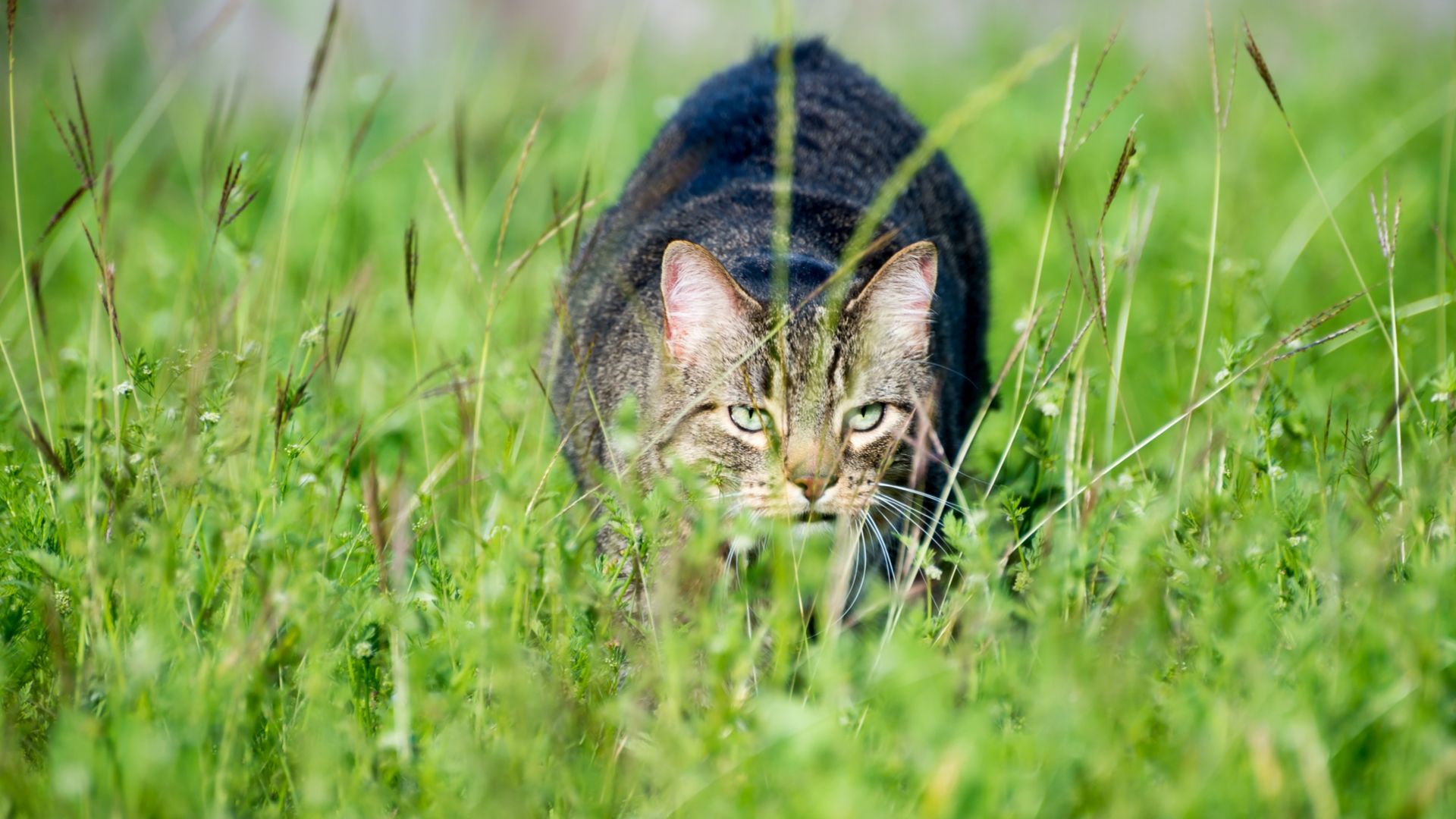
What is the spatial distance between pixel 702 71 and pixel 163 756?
505 cm

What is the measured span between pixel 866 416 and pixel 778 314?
0.41 metres

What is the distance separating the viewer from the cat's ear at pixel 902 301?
7.48 ft

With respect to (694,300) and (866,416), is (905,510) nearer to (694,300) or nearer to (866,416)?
(866,416)

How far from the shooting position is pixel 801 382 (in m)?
2.28

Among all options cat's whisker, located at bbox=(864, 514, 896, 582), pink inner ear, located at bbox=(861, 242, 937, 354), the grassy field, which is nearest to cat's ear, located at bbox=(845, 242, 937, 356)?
pink inner ear, located at bbox=(861, 242, 937, 354)

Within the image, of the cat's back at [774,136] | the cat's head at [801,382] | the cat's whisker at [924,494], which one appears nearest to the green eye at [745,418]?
the cat's head at [801,382]

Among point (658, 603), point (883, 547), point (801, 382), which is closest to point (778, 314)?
point (801, 382)

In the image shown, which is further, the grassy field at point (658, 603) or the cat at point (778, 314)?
the cat at point (778, 314)

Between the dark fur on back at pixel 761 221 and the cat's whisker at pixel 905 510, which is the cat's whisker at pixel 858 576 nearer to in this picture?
the cat's whisker at pixel 905 510

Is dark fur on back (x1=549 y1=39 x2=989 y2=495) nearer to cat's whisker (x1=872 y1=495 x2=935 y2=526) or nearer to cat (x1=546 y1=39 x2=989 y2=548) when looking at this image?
cat (x1=546 y1=39 x2=989 y2=548)

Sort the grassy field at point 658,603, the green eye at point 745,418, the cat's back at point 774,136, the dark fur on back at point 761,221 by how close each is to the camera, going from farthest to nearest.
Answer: the cat's back at point 774,136 < the dark fur on back at point 761,221 < the green eye at point 745,418 < the grassy field at point 658,603

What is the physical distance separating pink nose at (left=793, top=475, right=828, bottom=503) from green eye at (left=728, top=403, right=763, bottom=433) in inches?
6.0

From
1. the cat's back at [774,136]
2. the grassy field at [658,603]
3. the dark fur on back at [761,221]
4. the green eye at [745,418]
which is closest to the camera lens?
the grassy field at [658,603]

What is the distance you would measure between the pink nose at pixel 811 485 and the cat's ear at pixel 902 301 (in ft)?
1.09
